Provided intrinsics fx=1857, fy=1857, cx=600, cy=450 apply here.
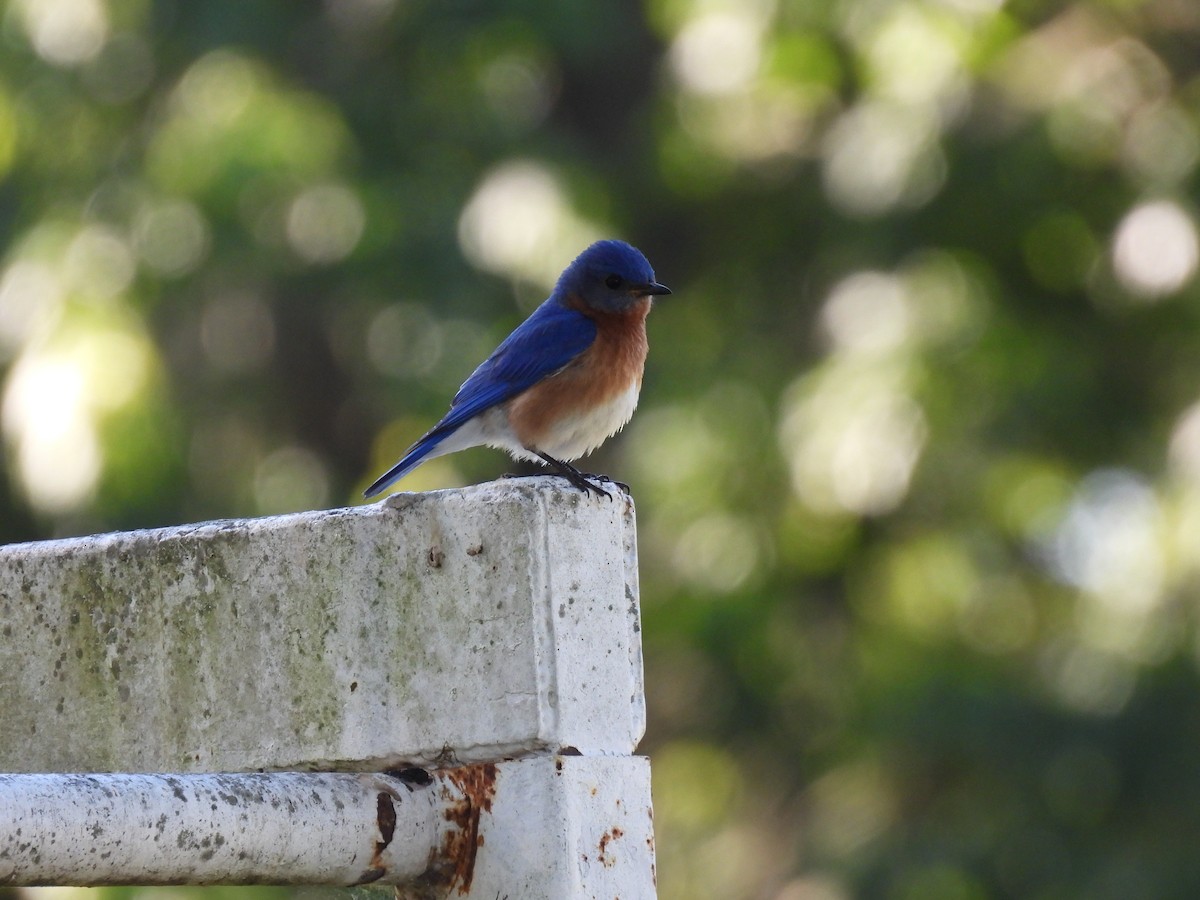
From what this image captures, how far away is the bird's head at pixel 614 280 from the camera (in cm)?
498

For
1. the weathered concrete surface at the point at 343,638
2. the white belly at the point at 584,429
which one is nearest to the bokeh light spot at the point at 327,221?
the white belly at the point at 584,429

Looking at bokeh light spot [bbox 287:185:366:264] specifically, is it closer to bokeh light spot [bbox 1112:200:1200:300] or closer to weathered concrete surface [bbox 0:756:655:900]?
bokeh light spot [bbox 1112:200:1200:300]

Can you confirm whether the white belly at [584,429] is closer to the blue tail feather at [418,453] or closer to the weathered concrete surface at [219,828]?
the blue tail feather at [418,453]

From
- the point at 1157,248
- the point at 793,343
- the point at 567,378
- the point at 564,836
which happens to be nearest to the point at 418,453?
the point at 567,378

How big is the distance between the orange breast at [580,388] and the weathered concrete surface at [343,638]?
1968 mm

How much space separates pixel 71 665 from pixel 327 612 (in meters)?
0.47

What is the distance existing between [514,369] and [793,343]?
4511 mm

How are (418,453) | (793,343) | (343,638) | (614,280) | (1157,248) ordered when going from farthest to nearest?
(793,343) → (1157,248) → (614,280) → (418,453) → (343,638)

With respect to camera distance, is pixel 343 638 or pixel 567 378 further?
pixel 567 378

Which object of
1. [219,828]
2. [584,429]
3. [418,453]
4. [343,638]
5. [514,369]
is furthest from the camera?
[418,453]

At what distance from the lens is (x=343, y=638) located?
2.39 m

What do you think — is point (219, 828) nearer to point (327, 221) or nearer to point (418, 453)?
point (418, 453)

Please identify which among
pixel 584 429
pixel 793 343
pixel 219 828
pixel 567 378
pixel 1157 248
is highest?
pixel 793 343

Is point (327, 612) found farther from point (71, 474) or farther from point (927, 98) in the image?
point (927, 98)
